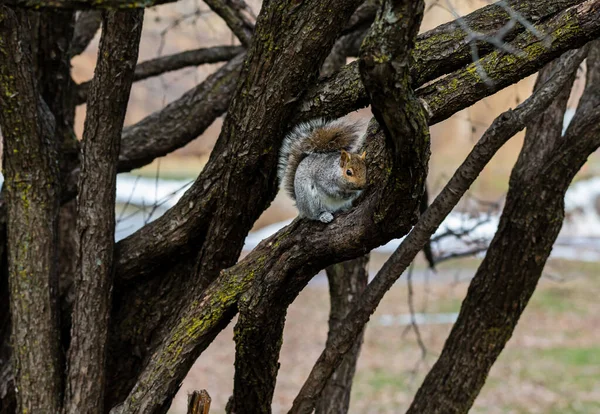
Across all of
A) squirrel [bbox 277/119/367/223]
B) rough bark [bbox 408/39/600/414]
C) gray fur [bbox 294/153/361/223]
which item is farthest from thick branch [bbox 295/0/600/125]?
rough bark [bbox 408/39/600/414]

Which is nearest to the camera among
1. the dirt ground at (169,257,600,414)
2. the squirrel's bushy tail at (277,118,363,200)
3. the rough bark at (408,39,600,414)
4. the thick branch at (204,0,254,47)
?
the squirrel's bushy tail at (277,118,363,200)

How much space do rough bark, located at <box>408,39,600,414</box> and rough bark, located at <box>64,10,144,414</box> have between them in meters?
1.31

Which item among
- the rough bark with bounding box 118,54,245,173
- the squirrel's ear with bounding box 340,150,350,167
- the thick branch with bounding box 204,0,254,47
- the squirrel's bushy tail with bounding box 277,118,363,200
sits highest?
the thick branch with bounding box 204,0,254,47

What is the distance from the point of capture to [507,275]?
3178 mm

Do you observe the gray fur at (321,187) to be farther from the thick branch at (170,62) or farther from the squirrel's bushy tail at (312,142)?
the thick branch at (170,62)

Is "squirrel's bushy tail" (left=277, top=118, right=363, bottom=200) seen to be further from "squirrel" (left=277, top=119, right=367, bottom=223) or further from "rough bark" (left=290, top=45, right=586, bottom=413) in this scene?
"rough bark" (left=290, top=45, right=586, bottom=413)

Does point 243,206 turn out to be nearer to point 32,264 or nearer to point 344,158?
point 344,158

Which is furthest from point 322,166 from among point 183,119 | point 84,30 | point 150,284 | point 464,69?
point 84,30

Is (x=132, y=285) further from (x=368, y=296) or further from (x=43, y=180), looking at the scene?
(x=368, y=296)

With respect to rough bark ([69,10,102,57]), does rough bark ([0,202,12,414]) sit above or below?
below

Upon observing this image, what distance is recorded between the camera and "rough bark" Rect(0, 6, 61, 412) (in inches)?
115

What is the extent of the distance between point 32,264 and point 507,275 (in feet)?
6.03

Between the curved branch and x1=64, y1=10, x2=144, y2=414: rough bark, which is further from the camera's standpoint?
x1=64, y1=10, x2=144, y2=414: rough bark

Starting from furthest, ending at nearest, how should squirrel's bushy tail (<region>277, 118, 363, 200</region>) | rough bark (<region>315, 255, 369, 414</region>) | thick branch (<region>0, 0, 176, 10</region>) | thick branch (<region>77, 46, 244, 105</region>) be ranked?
thick branch (<region>77, 46, 244, 105</region>) → rough bark (<region>315, 255, 369, 414</region>) → squirrel's bushy tail (<region>277, 118, 363, 200</region>) → thick branch (<region>0, 0, 176, 10</region>)
